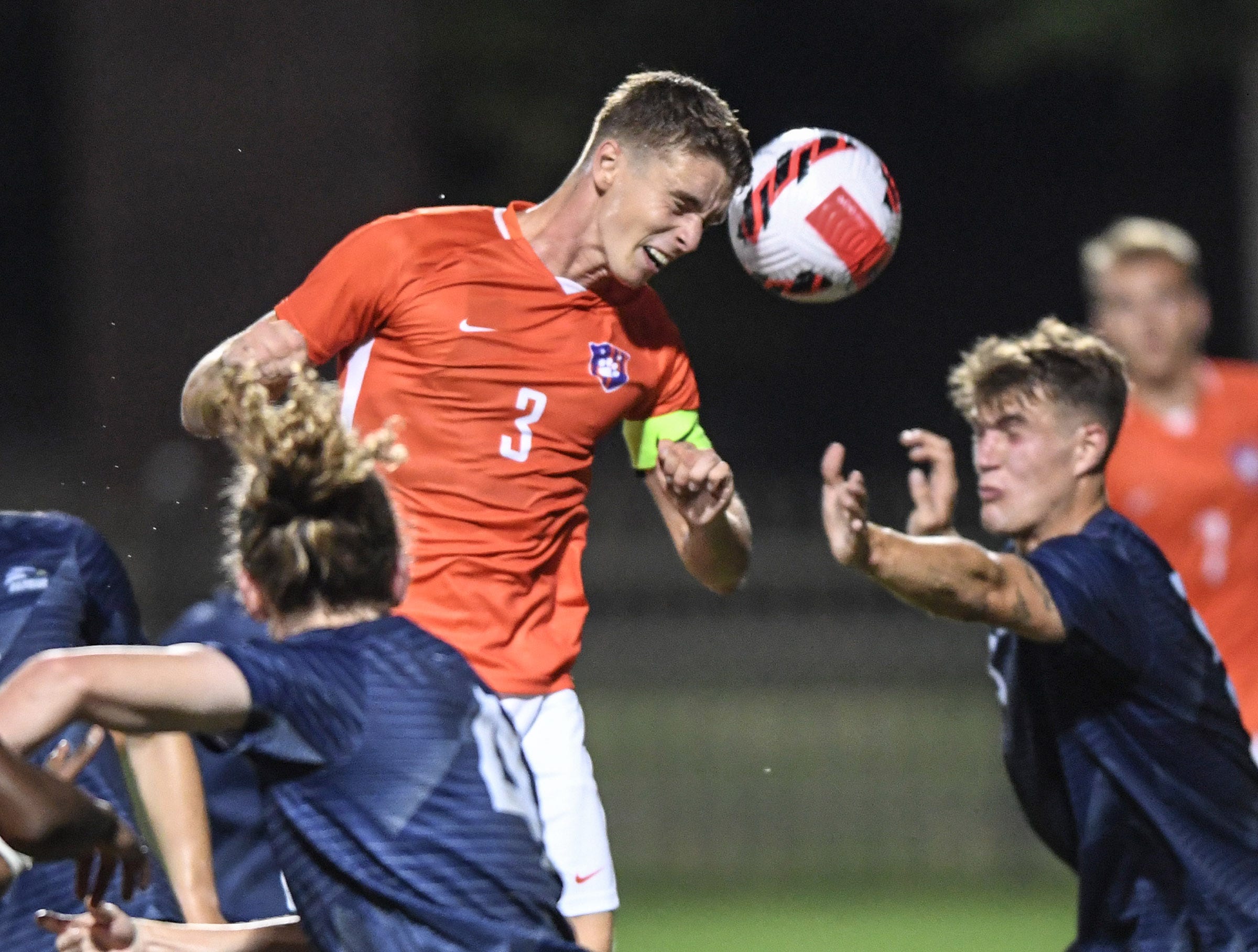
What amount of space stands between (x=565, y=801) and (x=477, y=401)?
95 centimetres

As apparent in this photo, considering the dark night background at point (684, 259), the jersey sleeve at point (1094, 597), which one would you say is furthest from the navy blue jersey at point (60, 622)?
the dark night background at point (684, 259)

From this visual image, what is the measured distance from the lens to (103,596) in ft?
14.3

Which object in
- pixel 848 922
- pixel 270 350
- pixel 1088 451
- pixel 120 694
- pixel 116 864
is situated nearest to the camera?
pixel 120 694

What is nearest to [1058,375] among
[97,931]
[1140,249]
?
[97,931]

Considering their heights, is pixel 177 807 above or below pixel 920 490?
below

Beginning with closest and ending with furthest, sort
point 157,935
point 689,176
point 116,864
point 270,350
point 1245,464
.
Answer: point 116,864 < point 157,935 < point 270,350 < point 689,176 < point 1245,464

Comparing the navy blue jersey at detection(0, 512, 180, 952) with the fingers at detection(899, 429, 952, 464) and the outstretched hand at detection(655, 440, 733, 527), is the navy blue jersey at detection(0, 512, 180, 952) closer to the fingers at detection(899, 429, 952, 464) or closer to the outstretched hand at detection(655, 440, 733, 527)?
the outstretched hand at detection(655, 440, 733, 527)

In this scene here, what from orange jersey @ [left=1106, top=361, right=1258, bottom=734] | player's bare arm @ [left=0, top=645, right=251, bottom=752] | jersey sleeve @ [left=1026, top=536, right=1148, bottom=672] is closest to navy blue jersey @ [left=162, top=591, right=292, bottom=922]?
jersey sleeve @ [left=1026, top=536, right=1148, bottom=672]

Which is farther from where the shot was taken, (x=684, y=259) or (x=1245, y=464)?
(x=684, y=259)

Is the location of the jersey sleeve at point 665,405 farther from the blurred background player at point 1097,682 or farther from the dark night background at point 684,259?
the dark night background at point 684,259

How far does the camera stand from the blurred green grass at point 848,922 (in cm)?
898

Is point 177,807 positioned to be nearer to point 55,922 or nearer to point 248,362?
point 55,922

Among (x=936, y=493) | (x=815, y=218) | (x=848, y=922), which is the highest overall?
(x=815, y=218)

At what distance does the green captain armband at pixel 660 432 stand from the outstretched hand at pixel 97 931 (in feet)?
6.26
